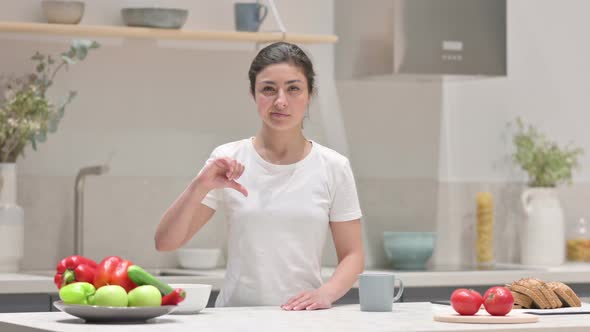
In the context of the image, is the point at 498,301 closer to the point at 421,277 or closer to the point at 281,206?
the point at 281,206

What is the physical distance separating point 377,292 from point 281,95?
0.64 metres

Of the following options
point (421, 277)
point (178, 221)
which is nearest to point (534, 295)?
point (178, 221)

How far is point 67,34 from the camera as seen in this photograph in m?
4.33

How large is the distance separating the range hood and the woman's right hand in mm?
1927

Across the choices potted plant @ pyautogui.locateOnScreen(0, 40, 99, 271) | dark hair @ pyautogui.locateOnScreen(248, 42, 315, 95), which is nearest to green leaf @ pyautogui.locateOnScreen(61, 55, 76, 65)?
potted plant @ pyautogui.locateOnScreen(0, 40, 99, 271)

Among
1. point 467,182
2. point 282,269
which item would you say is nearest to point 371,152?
A: point 467,182

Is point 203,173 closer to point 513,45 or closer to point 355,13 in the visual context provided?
point 355,13

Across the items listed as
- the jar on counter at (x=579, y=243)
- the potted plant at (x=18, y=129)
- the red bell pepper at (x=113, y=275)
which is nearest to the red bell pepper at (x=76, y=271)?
the red bell pepper at (x=113, y=275)

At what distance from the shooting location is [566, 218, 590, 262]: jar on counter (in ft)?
17.2

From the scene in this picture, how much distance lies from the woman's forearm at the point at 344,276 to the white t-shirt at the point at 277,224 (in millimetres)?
85

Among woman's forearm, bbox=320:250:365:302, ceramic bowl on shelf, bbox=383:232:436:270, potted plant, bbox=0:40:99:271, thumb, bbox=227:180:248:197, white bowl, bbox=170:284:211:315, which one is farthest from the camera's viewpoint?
ceramic bowl on shelf, bbox=383:232:436:270

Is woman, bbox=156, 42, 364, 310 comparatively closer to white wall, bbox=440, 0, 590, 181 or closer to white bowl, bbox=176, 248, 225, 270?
white bowl, bbox=176, 248, 225, 270

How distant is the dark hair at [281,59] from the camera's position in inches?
124

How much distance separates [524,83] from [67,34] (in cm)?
216
